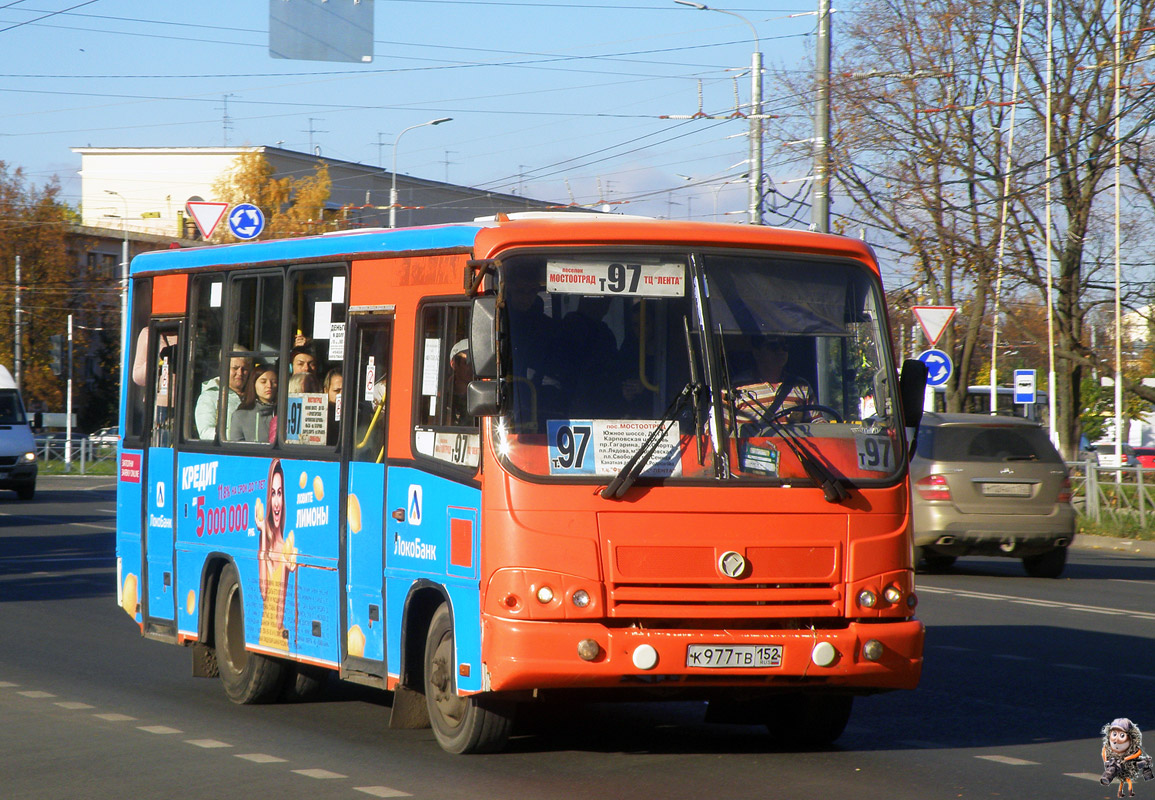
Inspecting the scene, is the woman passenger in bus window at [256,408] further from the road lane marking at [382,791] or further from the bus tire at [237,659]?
the road lane marking at [382,791]

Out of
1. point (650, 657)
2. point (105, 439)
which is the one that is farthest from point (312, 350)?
point (105, 439)

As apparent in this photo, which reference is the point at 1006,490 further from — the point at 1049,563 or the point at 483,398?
the point at 483,398

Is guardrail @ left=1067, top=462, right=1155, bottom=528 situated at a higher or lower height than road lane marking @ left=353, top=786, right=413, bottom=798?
higher

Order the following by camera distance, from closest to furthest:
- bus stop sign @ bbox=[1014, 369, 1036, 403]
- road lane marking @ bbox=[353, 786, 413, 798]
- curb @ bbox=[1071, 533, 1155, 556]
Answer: road lane marking @ bbox=[353, 786, 413, 798]
curb @ bbox=[1071, 533, 1155, 556]
bus stop sign @ bbox=[1014, 369, 1036, 403]

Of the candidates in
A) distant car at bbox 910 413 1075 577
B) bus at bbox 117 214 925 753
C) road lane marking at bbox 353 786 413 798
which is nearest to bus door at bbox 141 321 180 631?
bus at bbox 117 214 925 753

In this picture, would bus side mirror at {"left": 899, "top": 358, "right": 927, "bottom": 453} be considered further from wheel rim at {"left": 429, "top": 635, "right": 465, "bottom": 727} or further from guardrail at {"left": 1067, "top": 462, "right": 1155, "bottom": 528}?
guardrail at {"left": 1067, "top": 462, "right": 1155, "bottom": 528}

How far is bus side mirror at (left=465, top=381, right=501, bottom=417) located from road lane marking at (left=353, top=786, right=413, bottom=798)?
1628mm

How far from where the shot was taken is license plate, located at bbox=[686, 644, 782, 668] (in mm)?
7438

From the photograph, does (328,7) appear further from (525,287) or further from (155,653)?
(525,287)

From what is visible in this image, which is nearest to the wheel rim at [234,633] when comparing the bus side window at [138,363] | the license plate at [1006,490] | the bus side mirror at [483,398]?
the bus side window at [138,363]

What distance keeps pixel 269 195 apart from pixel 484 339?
5180 centimetres

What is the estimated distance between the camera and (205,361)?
10719 mm

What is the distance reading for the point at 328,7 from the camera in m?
19.2

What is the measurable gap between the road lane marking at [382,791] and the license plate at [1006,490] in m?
12.6
